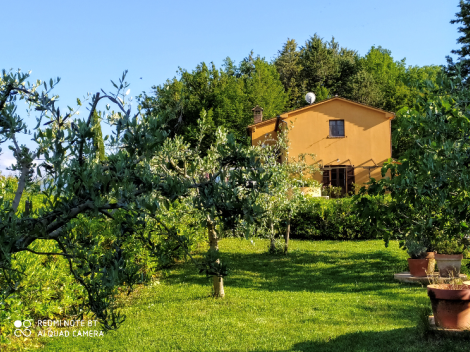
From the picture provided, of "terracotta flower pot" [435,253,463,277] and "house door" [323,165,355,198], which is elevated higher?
"house door" [323,165,355,198]

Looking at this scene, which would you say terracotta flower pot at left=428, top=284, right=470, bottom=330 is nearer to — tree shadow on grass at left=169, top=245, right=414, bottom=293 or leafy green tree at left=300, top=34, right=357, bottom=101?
tree shadow on grass at left=169, top=245, right=414, bottom=293

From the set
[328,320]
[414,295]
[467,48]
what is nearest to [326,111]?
[467,48]

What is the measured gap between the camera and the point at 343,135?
28.3 meters

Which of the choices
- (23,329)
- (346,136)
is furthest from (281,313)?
(346,136)

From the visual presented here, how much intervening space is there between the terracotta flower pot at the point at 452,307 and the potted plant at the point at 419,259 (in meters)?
4.43

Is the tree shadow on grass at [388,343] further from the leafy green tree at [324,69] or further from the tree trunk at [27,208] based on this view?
the leafy green tree at [324,69]

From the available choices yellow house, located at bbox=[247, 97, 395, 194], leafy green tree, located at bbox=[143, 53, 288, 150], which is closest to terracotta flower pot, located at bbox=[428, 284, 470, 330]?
yellow house, located at bbox=[247, 97, 395, 194]

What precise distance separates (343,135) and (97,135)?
2655 cm

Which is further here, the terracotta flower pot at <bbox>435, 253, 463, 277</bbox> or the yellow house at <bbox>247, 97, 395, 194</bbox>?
the yellow house at <bbox>247, 97, 395, 194</bbox>

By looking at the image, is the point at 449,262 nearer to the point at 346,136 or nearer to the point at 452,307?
the point at 452,307

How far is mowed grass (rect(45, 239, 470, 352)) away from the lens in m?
7.00

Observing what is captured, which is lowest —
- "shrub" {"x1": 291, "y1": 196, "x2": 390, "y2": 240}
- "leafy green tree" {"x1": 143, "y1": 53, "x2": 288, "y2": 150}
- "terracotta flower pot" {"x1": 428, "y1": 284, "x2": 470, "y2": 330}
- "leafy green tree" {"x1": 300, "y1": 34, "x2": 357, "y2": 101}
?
"terracotta flower pot" {"x1": 428, "y1": 284, "x2": 470, "y2": 330}

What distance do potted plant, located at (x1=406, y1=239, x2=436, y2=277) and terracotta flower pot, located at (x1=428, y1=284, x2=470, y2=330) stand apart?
14.5 feet

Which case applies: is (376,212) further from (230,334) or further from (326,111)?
(326,111)
